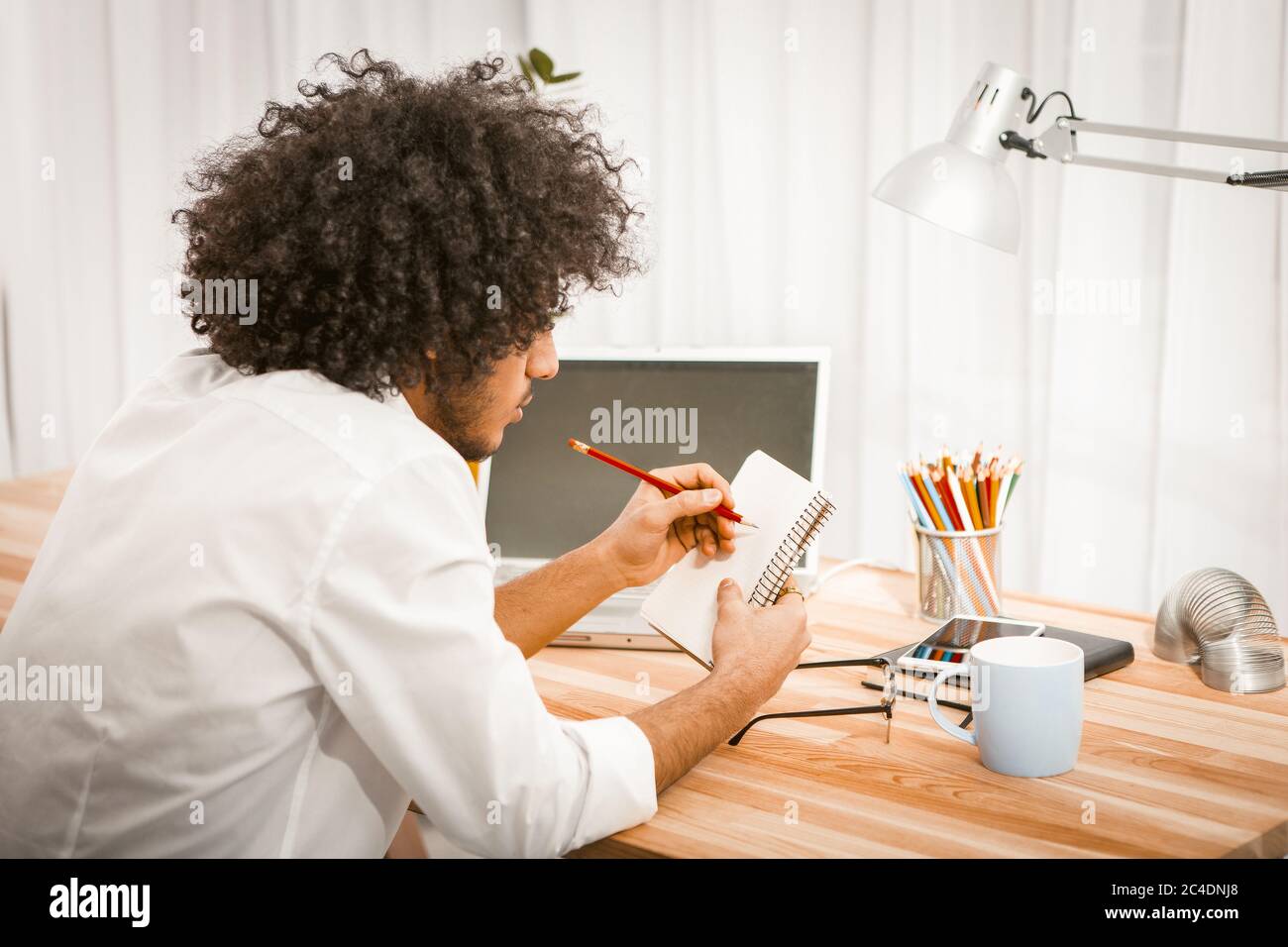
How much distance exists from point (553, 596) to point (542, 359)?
0.90 feet

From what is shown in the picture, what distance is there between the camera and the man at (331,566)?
0.81 meters

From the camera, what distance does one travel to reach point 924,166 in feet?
3.99

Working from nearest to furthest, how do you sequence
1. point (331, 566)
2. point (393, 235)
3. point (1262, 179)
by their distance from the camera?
point (331, 566) → point (393, 235) → point (1262, 179)

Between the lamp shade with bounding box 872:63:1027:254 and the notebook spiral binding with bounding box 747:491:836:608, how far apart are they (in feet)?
1.02

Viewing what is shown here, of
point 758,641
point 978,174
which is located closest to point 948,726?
point 758,641

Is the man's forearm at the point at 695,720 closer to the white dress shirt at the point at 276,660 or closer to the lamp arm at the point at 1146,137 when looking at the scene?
the white dress shirt at the point at 276,660

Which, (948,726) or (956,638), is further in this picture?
(956,638)

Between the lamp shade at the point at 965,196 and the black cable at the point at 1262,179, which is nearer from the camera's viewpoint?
the black cable at the point at 1262,179

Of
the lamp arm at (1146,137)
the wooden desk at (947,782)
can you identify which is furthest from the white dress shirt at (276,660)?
the lamp arm at (1146,137)

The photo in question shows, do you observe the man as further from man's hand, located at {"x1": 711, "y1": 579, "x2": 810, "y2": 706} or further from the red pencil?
the red pencil

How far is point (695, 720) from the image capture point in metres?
0.99

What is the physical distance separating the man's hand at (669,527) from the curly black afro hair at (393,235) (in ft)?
0.78

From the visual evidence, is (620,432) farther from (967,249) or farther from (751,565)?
(967,249)
